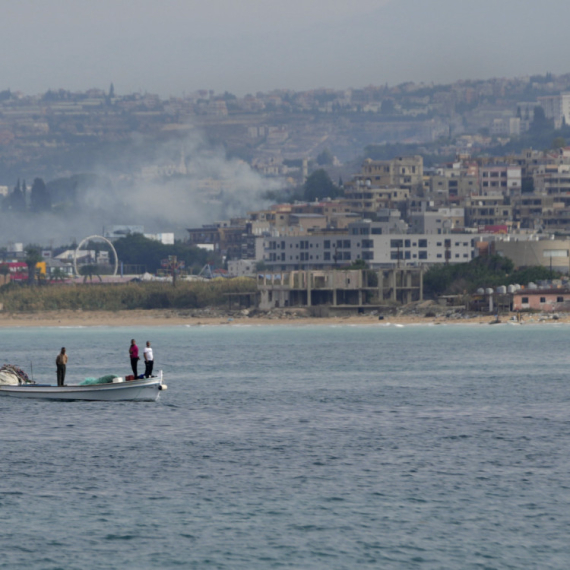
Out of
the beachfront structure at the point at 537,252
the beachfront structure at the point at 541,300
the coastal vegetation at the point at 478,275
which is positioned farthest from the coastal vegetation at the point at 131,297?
the beachfront structure at the point at 541,300

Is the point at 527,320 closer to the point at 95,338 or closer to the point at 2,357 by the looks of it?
the point at 95,338

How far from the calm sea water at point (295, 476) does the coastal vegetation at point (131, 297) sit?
98621 millimetres

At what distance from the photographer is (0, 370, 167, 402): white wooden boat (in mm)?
53312

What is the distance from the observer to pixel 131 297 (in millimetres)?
172625

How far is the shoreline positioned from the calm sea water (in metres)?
72.2

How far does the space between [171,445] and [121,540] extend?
1303 centimetres

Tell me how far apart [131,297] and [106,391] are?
11961 cm

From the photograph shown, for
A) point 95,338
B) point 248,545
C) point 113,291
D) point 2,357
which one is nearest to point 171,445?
point 248,545

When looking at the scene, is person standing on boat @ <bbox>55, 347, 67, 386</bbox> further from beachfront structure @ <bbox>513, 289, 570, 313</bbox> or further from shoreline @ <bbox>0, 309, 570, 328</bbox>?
beachfront structure @ <bbox>513, 289, 570, 313</bbox>

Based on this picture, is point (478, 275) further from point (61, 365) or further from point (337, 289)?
point (61, 365)

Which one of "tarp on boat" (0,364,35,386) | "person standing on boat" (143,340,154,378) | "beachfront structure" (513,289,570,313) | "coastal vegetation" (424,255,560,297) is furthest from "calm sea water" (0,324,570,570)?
"coastal vegetation" (424,255,560,297)

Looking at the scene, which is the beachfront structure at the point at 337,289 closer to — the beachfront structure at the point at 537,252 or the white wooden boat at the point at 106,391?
the beachfront structure at the point at 537,252

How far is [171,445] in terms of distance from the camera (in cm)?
4259

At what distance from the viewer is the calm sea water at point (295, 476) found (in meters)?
28.7
